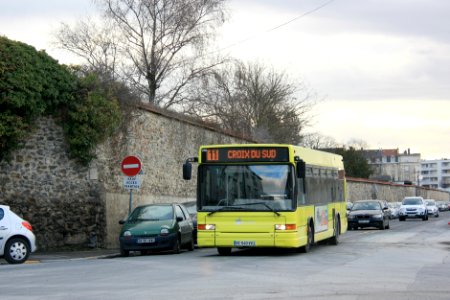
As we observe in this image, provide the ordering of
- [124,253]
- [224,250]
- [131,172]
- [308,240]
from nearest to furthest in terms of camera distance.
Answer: [224,250] → [308,240] → [124,253] → [131,172]

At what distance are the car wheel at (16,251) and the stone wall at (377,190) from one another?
53267 millimetres

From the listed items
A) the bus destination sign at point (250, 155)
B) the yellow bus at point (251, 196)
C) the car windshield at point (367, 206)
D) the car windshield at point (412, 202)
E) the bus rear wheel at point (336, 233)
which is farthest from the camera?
Answer: the car windshield at point (412, 202)

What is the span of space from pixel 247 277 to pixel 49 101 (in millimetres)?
12840

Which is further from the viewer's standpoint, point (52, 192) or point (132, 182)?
point (52, 192)

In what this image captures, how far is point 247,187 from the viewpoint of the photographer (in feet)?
63.8

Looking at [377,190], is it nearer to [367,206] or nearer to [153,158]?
[367,206]

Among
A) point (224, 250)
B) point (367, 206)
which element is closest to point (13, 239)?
point (224, 250)

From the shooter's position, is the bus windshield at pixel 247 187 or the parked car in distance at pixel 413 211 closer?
the bus windshield at pixel 247 187

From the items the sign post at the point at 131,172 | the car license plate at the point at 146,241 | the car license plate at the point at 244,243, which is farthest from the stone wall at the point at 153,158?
the car license plate at the point at 244,243

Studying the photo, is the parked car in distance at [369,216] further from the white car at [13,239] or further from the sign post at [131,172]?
the white car at [13,239]

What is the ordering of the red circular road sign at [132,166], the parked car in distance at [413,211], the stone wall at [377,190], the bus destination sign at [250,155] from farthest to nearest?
the stone wall at [377,190], the parked car in distance at [413,211], the red circular road sign at [132,166], the bus destination sign at [250,155]

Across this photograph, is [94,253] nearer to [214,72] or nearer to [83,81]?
[83,81]

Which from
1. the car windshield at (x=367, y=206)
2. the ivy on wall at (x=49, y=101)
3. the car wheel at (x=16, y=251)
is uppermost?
the ivy on wall at (x=49, y=101)

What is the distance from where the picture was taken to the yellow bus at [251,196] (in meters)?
19.2
